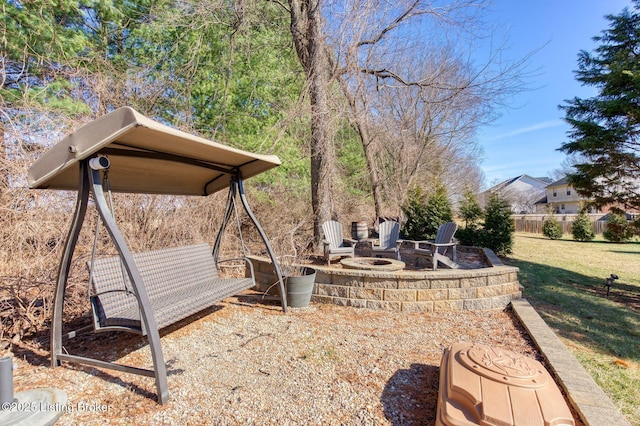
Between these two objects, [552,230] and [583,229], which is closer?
[583,229]

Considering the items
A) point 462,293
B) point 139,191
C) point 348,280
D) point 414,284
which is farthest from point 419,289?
point 139,191

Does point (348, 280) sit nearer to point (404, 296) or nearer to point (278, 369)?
point (404, 296)

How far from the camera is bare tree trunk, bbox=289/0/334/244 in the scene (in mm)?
6203

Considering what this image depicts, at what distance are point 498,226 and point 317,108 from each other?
5.75 metres

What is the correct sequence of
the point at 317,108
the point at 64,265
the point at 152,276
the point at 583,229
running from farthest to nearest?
the point at 583,229 < the point at 317,108 < the point at 152,276 < the point at 64,265

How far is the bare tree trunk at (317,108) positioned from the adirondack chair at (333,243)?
0.43m

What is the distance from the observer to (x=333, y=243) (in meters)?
5.71

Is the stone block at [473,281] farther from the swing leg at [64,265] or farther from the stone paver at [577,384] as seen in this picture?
the swing leg at [64,265]

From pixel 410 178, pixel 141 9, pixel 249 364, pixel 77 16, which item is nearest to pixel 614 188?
pixel 410 178

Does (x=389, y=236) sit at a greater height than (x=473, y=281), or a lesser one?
greater

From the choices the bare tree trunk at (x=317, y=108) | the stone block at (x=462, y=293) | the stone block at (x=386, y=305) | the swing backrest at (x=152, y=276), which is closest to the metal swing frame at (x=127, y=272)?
the swing backrest at (x=152, y=276)

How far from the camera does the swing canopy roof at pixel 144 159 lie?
2062 millimetres

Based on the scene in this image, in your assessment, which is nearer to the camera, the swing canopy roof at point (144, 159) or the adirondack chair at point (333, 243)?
the swing canopy roof at point (144, 159)

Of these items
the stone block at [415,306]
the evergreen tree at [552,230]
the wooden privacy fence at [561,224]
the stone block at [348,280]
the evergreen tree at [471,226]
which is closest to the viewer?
the stone block at [415,306]
